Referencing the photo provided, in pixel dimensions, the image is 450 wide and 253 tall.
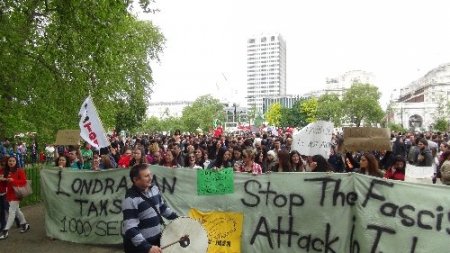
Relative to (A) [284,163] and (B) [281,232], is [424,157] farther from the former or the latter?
(B) [281,232]

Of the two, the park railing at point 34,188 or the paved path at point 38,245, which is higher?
the park railing at point 34,188

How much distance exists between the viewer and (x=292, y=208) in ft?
20.7

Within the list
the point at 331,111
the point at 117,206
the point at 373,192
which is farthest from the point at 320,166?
the point at 331,111

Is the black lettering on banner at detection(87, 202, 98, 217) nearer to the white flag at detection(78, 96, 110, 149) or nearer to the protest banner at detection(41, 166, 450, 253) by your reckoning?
the protest banner at detection(41, 166, 450, 253)

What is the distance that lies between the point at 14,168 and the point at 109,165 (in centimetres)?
171

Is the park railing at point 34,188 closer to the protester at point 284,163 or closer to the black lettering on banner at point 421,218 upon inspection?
the protester at point 284,163

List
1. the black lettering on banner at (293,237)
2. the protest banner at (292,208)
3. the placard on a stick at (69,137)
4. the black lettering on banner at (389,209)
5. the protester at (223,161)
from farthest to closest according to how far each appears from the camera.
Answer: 1. the placard on a stick at (69,137)
2. the protester at (223,161)
3. the black lettering on banner at (293,237)
4. the black lettering on banner at (389,209)
5. the protest banner at (292,208)

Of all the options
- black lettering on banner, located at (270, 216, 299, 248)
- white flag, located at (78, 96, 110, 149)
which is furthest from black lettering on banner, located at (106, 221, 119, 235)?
black lettering on banner, located at (270, 216, 299, 248)

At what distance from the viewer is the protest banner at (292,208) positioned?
17.8 feet

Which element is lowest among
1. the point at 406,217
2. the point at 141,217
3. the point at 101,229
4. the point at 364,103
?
the point at 101,229

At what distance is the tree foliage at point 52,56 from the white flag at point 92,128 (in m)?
2.50

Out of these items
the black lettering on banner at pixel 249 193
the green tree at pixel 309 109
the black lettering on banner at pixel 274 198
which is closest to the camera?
the black lettering on banner at pixel 274 198

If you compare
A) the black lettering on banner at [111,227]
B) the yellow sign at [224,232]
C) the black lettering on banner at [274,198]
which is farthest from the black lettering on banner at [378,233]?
the black lettering on banner at [111,227]

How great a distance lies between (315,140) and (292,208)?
366cm
